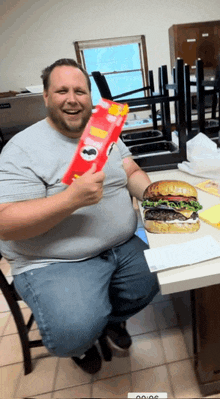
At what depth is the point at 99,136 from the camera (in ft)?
2.54

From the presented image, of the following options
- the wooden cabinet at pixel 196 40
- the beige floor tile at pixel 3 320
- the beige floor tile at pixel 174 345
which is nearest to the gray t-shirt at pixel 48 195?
the beige floor tile at pixel 174 345

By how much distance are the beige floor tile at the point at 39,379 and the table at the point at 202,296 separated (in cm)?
65

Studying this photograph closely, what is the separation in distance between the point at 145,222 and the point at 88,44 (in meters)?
4.58

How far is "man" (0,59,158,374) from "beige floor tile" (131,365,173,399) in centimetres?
18

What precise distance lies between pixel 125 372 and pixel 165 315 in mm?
383

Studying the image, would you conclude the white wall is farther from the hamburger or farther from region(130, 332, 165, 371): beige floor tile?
region(130, 332, 165, 371): beige floor tile

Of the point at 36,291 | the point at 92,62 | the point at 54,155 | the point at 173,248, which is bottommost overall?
the point at 36,291

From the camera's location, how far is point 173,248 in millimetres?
801

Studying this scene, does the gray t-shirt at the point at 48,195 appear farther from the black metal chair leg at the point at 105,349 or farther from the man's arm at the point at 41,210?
the black metal chair leg at the point at 105,349

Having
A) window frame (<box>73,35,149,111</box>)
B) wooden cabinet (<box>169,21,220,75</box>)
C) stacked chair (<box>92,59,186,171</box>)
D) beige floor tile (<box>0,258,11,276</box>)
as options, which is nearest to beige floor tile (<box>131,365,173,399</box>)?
stacked chair (<box>92,59,186,171</box>)

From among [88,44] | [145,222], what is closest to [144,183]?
[145,222]

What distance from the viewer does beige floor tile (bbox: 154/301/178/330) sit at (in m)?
1.31

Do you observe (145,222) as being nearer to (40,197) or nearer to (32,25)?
(40,197)

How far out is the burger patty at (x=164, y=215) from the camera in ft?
2.91
